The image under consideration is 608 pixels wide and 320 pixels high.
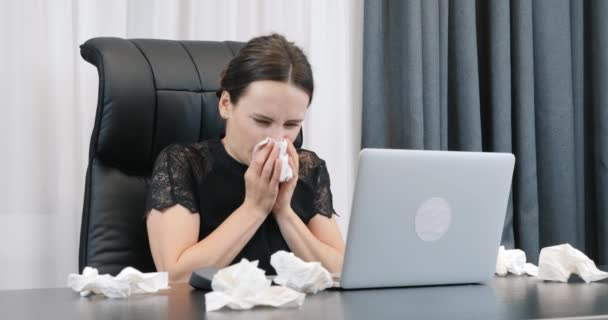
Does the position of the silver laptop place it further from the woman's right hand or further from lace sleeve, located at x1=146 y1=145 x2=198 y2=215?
lace sleeve, located at x1=146 y1=145 x2=198 y2=215

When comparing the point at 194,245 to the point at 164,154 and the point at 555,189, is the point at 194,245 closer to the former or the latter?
the point at 164,154

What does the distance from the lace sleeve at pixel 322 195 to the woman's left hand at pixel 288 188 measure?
18 cm

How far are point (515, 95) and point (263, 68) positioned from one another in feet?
3.55

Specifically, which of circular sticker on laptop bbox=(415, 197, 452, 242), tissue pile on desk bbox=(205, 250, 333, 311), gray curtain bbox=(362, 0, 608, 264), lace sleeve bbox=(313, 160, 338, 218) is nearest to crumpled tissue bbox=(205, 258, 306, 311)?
tissue pile on desk bbox=(205, 250, 333, 311)

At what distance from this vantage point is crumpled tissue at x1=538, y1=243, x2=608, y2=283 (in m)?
1.25

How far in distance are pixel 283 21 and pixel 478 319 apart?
4.91ft

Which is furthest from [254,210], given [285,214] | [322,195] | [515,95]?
[515,95]

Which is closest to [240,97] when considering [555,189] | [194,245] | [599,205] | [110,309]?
[194,245]

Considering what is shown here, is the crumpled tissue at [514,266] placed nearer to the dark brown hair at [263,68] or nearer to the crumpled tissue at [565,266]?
the crumpled tissue at [565,266]

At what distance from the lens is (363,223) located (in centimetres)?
110

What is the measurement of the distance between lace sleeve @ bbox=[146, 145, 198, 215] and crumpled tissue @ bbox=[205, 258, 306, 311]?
2.12ft

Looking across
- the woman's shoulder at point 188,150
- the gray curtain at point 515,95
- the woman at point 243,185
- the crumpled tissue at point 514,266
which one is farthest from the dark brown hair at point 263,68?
the gray curtain at point 515,95

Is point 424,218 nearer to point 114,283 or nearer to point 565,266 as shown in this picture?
point 565,266

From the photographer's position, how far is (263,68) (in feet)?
Result: 5.24
